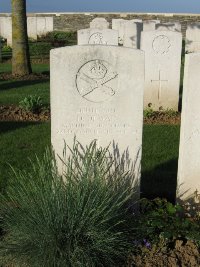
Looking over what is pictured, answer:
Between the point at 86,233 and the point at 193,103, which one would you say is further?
the point at 193,103

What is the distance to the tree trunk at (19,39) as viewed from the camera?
39.4ft

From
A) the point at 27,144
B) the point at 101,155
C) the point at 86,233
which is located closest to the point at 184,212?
the point at 101,155

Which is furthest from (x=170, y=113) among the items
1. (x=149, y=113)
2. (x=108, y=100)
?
(x=108, y=100)

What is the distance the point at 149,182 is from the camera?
16.9 ft

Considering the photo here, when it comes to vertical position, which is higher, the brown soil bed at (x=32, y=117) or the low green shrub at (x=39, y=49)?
the low green shrub at (x=39, y=49)

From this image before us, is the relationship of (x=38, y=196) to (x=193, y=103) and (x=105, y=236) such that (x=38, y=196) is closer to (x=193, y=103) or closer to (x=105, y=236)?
(x=105, y=236)

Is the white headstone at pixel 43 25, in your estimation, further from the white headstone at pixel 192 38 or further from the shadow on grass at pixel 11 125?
the shadow on grass at pixel 11 125

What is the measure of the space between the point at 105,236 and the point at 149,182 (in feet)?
6.30

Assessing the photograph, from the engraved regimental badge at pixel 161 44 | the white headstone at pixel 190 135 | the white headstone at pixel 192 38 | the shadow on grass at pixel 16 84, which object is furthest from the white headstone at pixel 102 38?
the white headstone at pixel 192 38

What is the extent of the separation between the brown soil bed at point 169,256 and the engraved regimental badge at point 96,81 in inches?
50.8

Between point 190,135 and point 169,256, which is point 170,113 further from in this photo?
point 169,256

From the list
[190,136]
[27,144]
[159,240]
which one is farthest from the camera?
[27,144]

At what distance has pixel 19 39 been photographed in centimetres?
1230

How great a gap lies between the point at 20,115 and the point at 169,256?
17.6 feet
